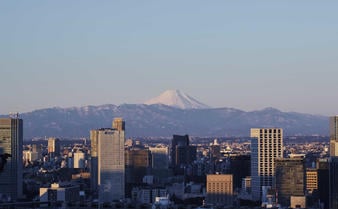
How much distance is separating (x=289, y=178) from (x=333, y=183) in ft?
28.9

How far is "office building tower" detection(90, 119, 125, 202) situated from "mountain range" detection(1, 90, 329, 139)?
232ft

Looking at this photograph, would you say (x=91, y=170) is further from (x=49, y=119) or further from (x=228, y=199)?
(x=49, y=119)

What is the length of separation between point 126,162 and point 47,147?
38446mm

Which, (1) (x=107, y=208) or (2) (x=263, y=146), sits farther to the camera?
(2) (x=263, y=146)

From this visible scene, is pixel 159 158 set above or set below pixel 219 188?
above

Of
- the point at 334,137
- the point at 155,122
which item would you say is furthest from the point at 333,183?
the point at 155,122

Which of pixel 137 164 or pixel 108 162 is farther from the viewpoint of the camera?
pixel 137 164

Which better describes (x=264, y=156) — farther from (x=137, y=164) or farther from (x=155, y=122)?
(x=155, y=122)

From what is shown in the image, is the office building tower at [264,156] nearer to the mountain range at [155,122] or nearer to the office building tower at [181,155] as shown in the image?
the office building tower at [181,155]

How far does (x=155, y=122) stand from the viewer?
19050 centimetres

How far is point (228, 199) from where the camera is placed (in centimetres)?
6862

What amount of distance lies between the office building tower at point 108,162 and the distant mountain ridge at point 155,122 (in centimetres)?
7074

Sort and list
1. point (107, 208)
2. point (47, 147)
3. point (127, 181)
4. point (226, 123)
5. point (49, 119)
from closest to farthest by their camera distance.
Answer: point (107, 208) < point (127, 181) < point (47, 147) < point (49, 119) < point (226, 123)

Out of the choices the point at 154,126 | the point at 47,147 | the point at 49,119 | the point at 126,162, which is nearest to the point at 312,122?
the point at 154,126
